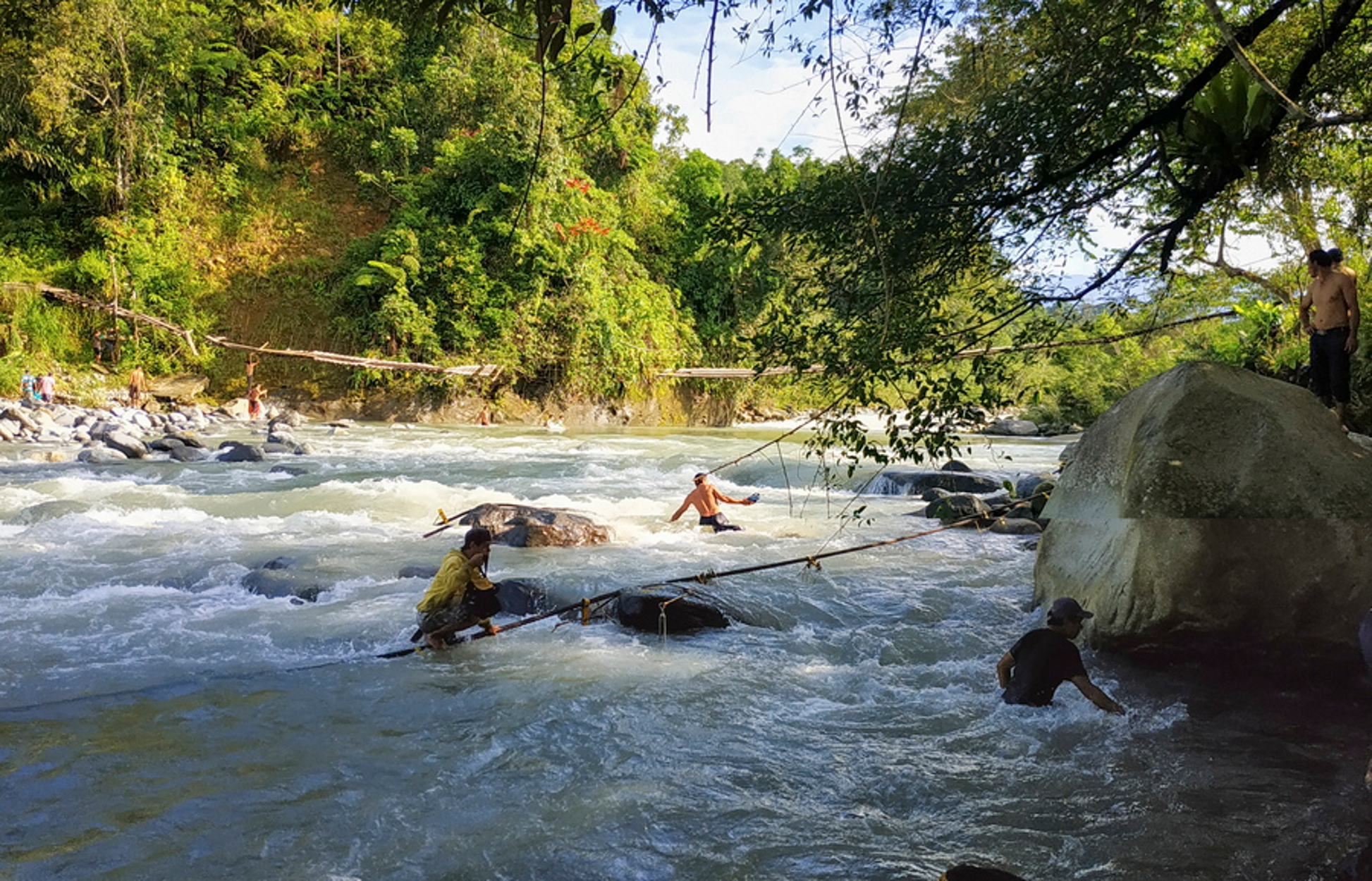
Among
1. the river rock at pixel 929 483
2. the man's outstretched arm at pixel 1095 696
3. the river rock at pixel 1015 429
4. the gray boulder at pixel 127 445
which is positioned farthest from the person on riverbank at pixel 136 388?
the man's outstretched arm at pixel 1095 696

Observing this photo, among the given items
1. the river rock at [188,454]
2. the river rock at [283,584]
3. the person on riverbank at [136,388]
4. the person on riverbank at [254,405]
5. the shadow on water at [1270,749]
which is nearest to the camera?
the shadow on water at [1270,749]

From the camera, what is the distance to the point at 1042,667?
15.7 feet

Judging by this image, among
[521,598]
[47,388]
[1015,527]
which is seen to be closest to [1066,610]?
[521,598]

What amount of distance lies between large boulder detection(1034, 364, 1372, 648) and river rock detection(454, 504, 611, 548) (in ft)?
16.8

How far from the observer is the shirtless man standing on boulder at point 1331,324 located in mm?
6293

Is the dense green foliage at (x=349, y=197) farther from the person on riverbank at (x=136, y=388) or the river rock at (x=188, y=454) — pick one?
the river rock at (x=188, y=454)

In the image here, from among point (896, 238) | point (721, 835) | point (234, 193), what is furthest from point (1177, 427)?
point (234, 193)

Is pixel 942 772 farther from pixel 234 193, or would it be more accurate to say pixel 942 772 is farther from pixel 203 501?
pixel 234 193

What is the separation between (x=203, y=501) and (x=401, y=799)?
28.3 ft

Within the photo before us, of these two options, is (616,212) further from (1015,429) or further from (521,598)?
(521,598)

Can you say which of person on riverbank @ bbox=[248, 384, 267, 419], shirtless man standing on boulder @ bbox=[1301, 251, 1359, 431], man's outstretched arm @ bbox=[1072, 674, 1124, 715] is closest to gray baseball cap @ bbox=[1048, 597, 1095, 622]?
man's outstretched arm @ bbox=[1072, 674, 1124, 715]

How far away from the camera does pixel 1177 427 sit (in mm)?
5328

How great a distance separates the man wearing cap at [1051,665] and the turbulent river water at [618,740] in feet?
0.43

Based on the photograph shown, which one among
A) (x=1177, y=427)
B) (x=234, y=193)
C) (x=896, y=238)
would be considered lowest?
(x=1177, y=427)
